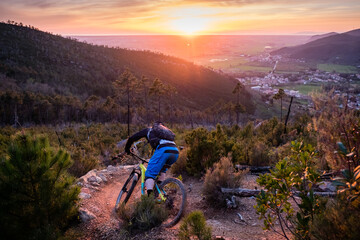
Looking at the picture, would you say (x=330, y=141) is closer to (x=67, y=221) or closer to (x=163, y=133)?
(x=163, y=133)

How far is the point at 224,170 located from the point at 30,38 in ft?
273

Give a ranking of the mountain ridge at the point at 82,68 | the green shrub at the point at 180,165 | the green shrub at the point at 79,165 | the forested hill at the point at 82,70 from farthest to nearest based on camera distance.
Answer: the mountain ridge at the point at 82,68, the forested hill at the point at 82,70, the green shrub at the point at 79,165, the green shrub at the point at 180,165

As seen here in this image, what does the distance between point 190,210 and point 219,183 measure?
2.65ft

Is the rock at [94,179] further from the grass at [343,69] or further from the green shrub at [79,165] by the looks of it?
the grass at [343,69]

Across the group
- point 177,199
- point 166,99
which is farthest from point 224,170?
point 166,99

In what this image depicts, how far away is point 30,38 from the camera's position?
7244cm

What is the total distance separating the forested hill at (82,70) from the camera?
52.4 m

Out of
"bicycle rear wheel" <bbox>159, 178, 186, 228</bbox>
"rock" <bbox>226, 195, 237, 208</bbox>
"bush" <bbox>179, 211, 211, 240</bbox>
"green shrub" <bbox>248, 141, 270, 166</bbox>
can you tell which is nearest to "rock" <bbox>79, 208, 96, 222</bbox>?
"bicycle rear wheel" <bbox>159, 178, 186, 228</bbox>

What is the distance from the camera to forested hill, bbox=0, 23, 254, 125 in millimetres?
52375

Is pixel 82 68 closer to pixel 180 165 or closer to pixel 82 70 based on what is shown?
pixel 82 70

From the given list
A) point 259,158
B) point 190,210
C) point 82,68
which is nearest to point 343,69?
point 82,68

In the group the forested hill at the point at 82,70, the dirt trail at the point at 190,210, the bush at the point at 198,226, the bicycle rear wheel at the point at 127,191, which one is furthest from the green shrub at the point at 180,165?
the forested hill at the point at 82,70

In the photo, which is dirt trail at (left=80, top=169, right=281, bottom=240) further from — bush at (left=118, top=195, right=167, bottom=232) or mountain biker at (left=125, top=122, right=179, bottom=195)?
mountain biker at (left=125, top=122, right=179, bottom=195)

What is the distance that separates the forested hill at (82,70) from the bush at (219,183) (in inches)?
1853
